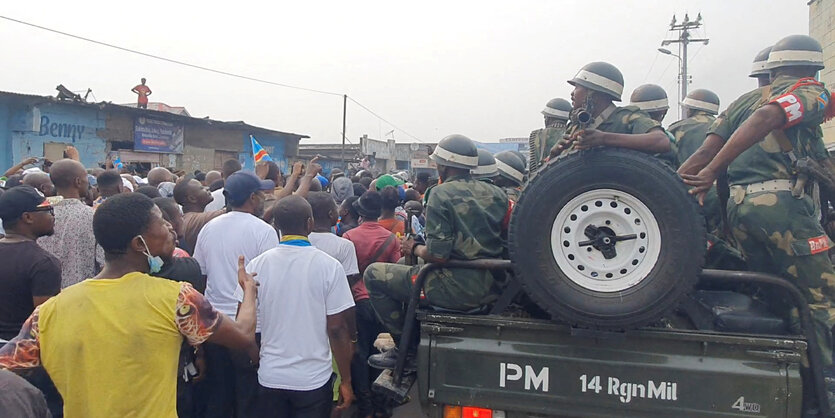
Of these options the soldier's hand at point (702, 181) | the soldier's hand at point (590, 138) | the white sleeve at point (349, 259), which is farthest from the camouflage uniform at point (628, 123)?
the white sleeve at point (349, 259)

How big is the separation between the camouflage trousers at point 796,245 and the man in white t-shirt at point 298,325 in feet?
7.33

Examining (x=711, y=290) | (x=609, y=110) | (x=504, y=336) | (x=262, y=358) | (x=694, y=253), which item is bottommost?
(x=262, y=358)

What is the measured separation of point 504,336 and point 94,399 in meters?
1.78

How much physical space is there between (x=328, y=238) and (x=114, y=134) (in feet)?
49.5

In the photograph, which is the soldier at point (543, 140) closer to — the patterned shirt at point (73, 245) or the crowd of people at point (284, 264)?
the crowd of people at point (284, 264)

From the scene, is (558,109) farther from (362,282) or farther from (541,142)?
(362,282)

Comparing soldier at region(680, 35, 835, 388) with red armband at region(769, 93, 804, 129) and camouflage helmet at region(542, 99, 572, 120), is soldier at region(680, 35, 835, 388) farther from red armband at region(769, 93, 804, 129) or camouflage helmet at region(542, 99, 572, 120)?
camouflage helmet at region(542, 99, 572, 120)

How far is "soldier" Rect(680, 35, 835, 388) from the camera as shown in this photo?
9.39ft

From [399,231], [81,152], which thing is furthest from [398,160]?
[399,231]

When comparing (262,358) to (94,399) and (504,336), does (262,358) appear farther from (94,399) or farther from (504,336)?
(504,336)

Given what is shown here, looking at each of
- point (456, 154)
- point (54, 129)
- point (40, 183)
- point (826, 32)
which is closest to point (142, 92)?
point (54, 129)

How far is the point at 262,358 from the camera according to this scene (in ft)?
10.3

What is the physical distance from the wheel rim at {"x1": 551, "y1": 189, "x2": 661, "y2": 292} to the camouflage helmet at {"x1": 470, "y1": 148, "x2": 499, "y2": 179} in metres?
2.03

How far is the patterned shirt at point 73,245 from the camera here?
363cm
